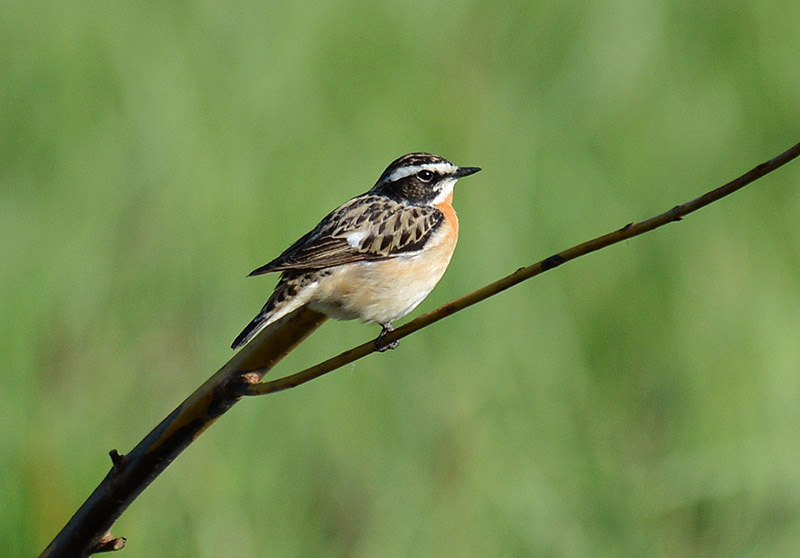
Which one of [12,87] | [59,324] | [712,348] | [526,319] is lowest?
[712,348]

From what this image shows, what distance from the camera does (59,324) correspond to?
525 cm

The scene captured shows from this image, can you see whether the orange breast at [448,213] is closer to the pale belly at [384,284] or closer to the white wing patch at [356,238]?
the pale belly at [384,284]

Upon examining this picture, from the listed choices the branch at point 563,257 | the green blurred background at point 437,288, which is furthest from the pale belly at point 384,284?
the branch at point 563,257

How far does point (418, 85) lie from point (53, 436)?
9.78 feet

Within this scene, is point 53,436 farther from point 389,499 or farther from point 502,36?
point 502,36

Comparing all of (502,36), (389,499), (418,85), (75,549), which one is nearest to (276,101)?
(418,85)

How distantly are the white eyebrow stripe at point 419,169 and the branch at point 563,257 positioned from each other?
2515 millimetres

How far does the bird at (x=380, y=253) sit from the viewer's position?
3.94 meters

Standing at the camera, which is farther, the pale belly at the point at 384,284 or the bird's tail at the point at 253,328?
the pale belly at the point at 384,284

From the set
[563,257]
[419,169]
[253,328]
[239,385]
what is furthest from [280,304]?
[563,257]

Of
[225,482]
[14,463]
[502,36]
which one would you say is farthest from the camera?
[502,36]

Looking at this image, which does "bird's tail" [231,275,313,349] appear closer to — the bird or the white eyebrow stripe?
the bird

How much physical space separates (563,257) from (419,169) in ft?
9.20

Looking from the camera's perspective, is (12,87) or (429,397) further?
(12,87)
